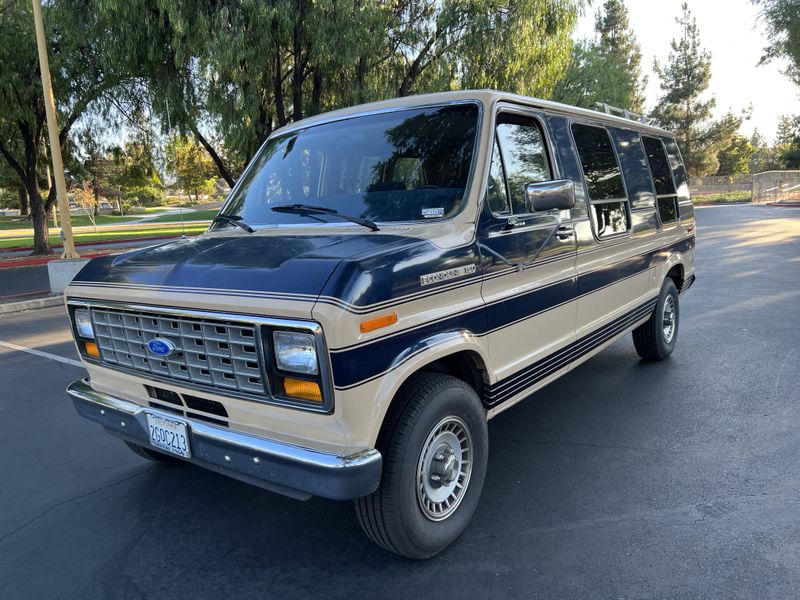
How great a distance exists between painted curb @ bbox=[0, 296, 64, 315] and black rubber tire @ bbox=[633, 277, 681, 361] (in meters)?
10.4

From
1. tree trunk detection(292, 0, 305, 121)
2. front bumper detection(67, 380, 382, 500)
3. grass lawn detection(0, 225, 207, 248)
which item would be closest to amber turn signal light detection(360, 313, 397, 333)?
front bumper detection(67, 380, 382, 500)

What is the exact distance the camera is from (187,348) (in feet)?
9.10

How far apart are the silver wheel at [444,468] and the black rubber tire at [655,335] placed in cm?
336

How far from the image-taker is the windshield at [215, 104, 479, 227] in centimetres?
330

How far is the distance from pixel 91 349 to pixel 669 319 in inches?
206

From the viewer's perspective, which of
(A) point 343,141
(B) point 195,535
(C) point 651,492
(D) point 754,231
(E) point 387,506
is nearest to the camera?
(E) point 387,506

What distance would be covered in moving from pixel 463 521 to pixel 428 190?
5.84 ft

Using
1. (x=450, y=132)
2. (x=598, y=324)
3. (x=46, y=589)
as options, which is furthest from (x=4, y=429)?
(x=598, y=324)

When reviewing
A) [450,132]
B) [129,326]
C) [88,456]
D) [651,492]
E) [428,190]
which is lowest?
[651,492]

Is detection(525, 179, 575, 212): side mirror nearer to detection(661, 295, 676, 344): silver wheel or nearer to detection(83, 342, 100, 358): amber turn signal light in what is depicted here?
detection(83, 342, 100, 358): amber turn signal light

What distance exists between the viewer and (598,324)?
441 cm

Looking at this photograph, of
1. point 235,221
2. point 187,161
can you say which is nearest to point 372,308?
point 235,221

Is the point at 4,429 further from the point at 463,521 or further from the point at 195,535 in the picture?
the point at 463,521

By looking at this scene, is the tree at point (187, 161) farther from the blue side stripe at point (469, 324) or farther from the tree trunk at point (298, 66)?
the blue side stripe at point (469, 324)
